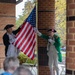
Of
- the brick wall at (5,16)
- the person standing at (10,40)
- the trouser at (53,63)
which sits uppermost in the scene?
the brick wall at (5,16)

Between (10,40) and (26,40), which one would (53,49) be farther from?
(26,40)

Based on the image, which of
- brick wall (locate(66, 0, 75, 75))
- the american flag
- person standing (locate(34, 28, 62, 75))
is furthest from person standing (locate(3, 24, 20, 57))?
brick wall (locate(66, 0, 75, 75))

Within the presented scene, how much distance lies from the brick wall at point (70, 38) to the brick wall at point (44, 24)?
512cm

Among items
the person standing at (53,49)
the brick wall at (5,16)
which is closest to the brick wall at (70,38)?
the person standing at (53,49)

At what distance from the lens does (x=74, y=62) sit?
16.1ft

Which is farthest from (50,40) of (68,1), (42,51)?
(68,1)

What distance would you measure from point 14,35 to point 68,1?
2.90m

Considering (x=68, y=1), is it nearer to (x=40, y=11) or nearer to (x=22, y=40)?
(x=22, y=40)

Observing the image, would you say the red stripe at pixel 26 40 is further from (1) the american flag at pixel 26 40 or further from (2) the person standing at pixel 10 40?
(2) the person standing at pixel 10 40

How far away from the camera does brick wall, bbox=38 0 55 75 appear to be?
10.2 m

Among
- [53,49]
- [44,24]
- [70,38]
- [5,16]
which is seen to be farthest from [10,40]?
[70,38]

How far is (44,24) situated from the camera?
10195 millimetres

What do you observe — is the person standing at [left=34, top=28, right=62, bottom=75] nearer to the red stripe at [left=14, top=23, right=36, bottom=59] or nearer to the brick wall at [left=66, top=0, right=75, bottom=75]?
the red stripe at [left=14, top=23, right=36, bottom=59]

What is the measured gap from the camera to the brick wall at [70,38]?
4906mm
